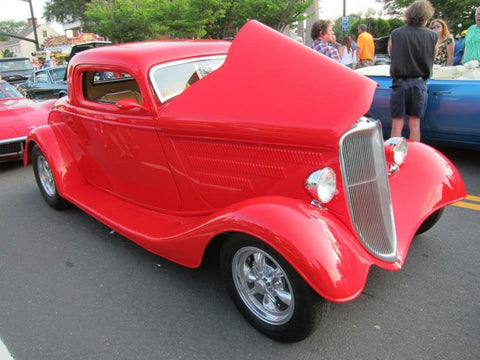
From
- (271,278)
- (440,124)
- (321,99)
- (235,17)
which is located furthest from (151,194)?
(235,17)

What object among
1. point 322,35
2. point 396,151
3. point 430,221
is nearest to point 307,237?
point 396,151

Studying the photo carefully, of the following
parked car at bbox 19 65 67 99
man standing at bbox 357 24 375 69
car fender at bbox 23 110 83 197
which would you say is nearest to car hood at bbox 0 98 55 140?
car fender at bbox 23 110 83 197

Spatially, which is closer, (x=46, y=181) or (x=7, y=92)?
(x=46, y=181)

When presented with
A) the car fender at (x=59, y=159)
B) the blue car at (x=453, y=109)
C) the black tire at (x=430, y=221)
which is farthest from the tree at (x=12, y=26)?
the black tire at (x=430, y=221)

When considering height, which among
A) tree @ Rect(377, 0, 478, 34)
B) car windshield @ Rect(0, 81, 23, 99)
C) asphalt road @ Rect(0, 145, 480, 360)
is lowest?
asphalt road @ Rect(0, 145, 480, 360)

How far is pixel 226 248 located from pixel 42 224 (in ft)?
8.51

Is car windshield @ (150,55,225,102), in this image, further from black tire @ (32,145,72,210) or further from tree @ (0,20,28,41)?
tree @ (0,20,28,41)

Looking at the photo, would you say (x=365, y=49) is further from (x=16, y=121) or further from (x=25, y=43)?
(x=25, y=43)

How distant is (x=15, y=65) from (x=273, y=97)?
699 inches

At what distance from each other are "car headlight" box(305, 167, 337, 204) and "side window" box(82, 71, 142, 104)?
6.95ft

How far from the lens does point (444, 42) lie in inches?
264

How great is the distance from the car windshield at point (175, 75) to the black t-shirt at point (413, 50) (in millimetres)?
2539

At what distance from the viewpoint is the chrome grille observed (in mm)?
2135

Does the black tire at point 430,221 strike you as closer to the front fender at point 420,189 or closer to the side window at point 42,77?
the front fender at point 420,189
